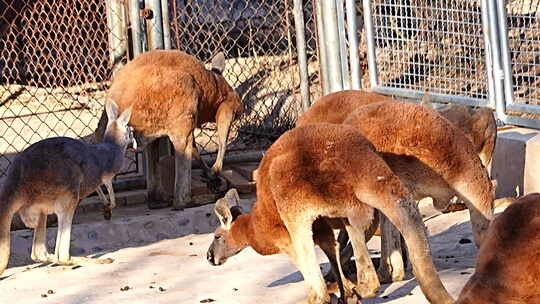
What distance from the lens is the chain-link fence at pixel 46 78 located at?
11.8 m

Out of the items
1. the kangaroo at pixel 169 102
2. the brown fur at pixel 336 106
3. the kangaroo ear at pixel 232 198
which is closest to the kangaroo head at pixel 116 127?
the kangaroo at pixel 169 102

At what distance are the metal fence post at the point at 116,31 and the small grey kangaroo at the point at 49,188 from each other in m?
1.85

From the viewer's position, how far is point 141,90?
889 cm

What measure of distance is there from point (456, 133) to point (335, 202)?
0.98m

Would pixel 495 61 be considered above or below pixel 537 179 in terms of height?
above

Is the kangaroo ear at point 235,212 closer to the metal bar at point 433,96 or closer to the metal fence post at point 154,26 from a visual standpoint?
the metal bar at point 433,96

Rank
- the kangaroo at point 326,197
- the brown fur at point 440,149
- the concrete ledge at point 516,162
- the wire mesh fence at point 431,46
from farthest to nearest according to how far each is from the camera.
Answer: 1. the wire mesh fence at point 431,46
2. the concrete ledge at point 516,162
3. the brown fur at point 440,149
4. the kangaroo at point 326,197

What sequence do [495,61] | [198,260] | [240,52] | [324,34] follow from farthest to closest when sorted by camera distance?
[240,52]
[324,34]
[495,61]
[198,260]

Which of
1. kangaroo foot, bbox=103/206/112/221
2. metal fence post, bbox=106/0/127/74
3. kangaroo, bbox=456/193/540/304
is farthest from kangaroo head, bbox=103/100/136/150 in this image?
kangaroo, bbox=456/193/540/304

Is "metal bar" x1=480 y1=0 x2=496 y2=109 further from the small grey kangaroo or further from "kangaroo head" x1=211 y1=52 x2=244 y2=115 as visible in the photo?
the small grey kangaroo

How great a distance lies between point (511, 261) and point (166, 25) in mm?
6106

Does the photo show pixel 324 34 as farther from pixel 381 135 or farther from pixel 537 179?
pixel 381 135

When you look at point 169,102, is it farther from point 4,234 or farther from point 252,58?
point 252,58

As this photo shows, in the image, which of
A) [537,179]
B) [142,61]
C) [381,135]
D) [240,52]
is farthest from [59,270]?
[240,52]
